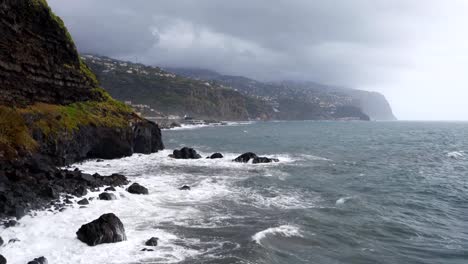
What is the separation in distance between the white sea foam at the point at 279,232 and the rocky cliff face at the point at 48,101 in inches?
891

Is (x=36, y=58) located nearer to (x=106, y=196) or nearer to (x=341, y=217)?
(x=106, y=196)

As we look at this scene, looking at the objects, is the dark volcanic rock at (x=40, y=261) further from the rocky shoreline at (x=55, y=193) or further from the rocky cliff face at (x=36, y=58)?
the rocky cliff face at (x=36, y=58)

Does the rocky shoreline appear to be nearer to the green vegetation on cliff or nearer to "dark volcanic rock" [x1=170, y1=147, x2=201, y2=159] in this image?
the green vegetation on cliff

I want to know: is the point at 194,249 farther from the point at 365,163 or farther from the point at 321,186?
the point at 365,163

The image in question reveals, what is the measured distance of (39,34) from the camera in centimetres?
4594

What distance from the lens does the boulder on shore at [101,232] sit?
765 inches

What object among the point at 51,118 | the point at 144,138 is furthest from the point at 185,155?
the point at 51,118

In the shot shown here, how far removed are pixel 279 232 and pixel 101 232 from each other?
1016 cm

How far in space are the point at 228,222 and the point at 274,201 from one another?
774cm

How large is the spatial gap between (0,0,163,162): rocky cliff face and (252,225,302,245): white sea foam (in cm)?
2264

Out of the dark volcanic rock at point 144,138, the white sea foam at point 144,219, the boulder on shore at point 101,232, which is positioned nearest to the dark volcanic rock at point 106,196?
the white sea foam at point 144,219

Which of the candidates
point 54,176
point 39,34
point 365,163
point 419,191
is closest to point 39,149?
point 54,176

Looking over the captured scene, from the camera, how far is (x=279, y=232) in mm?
22672

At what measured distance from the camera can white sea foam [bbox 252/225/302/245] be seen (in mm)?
21513
